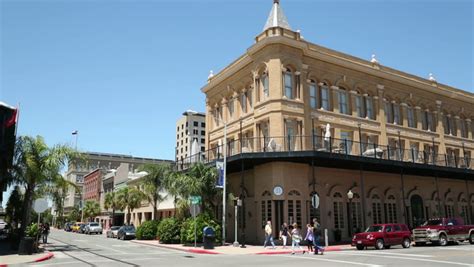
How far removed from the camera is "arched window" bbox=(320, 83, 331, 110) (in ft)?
106

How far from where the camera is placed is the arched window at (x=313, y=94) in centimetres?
3152

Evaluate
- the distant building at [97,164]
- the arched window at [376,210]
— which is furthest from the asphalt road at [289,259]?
the distant building at [97,164]

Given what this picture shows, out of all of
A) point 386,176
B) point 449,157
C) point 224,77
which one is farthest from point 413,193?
point 224,77

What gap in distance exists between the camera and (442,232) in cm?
2544

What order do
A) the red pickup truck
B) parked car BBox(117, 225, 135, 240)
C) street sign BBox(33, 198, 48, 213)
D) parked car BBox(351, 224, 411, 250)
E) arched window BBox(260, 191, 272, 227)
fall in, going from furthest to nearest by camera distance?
parked car BBox(117, 225, 135, 240) < arched window BBox(260, 191, 272, 227) < the red pickup truck < parked car BBox(351, 224, 411, 250) < street sign BBox(33, 198, 48, 213)

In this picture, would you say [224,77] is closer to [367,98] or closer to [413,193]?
[367,98]

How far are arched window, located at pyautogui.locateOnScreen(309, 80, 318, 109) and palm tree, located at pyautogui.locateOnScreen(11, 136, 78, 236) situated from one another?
17.7 metres

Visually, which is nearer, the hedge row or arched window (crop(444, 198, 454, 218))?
the hedge row

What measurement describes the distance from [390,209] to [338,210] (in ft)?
19.7

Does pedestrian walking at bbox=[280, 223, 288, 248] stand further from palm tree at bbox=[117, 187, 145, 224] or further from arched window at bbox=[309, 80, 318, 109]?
palm tree at bbox=[117, 187, 145, 224]

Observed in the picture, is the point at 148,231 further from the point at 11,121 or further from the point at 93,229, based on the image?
the point at 93,229

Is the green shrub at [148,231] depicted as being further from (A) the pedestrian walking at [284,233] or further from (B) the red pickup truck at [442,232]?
(B) the red pickup truck at [442,232]

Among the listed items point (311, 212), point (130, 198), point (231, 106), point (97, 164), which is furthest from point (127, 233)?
point (97, 164)

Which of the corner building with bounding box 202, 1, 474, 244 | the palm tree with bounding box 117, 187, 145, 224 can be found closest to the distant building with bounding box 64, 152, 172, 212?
the palm tree with bounding box 117, 187, 145, 224
